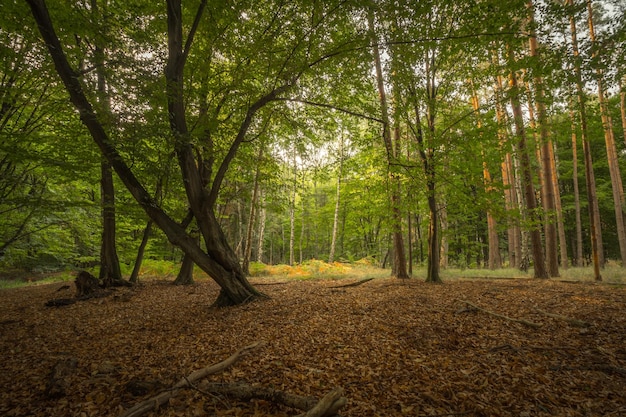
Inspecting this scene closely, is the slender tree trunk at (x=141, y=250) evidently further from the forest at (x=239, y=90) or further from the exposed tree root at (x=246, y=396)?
the exposed tree root at (x=246, y=396)

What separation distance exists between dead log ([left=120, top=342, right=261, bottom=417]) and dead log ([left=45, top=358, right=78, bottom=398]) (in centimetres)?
129

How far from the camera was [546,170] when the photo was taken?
11742mm

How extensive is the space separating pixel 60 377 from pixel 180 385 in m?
1.69

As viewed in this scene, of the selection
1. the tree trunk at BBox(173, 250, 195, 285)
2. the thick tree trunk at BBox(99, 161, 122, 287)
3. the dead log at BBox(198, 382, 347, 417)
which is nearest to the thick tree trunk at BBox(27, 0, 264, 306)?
the dead log at BBox(198, 382, 347, 417)

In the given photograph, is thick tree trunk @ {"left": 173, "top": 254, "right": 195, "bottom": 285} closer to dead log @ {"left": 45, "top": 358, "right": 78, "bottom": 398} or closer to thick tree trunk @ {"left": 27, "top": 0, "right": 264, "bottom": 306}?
thick tree trunk @ {"left": 27, "top": 0, "right": 264, "bottom": 306}

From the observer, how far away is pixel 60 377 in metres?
3.46

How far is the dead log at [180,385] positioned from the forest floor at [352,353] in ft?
0.31

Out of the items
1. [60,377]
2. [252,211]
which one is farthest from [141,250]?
[60,377]

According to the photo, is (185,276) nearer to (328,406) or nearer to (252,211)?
(252,211)

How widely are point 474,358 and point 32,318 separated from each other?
899 cm

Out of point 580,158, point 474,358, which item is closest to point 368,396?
point 474,358

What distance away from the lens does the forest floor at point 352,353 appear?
2.89m

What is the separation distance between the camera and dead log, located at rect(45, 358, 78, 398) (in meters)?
3.18

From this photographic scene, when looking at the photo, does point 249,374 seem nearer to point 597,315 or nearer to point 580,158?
point 597,315
